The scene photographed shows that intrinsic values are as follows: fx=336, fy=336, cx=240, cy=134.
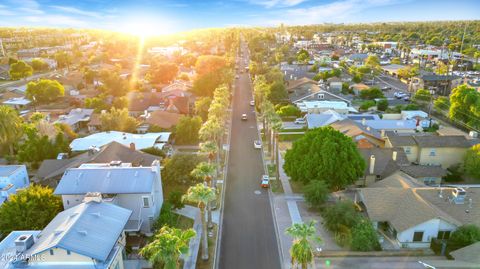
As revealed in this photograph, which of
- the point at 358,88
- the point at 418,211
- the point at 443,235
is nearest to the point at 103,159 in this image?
the point at 418,211

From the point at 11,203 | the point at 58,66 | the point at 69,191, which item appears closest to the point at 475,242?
the point at 69,191

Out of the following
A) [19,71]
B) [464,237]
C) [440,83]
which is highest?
[19,71]

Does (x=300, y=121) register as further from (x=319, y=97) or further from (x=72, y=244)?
(x=72, y=244)

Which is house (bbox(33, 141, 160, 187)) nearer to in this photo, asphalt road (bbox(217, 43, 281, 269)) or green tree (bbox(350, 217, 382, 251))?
asphalt road (bbox(217, 43, 281, 269))

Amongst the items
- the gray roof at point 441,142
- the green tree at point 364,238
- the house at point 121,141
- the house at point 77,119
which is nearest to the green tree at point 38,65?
the house at point 77,119

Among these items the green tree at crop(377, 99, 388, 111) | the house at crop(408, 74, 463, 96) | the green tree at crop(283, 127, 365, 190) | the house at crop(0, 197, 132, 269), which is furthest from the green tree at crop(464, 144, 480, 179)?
the house at crop(408, 74, 463, 96)

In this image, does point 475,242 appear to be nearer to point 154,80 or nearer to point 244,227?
point 244,227
